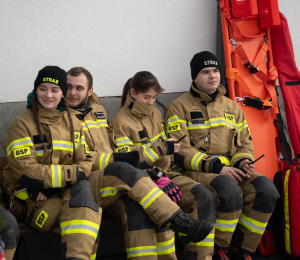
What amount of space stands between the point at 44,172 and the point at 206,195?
44.3 inches

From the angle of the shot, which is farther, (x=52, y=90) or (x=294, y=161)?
(x=294, y=161)

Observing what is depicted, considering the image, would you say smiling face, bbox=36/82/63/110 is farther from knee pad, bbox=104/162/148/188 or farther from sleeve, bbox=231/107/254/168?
sleeve, bbox=231/107/254/168

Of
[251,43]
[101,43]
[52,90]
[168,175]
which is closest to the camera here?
A: [52,90]

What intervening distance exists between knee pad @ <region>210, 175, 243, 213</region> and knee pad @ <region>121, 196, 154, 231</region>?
0.62 metres

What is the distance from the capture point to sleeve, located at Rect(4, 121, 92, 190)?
Answer: 2014 mm

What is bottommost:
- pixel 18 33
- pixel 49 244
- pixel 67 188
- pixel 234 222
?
pixel 49 244

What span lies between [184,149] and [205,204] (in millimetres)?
582

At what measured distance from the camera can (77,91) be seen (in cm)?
261

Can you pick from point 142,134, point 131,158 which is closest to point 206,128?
point 142,134

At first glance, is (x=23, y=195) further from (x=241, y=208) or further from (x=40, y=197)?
(x=241, y=208)

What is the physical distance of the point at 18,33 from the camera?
9.52ft

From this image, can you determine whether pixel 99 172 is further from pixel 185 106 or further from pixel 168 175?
pixel 185 106

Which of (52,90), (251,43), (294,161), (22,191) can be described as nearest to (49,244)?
(22,191)

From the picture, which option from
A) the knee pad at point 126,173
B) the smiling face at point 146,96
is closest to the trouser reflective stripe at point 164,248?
the knee pad at point 126,173
